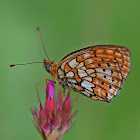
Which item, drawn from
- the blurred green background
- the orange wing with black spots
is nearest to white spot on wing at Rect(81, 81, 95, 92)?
the orange wing with black spots

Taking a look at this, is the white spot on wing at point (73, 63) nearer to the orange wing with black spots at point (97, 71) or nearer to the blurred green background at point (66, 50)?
the orange wing with black spots at point (97, 71)

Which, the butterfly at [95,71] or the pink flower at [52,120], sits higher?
the butterfly at [95,71]

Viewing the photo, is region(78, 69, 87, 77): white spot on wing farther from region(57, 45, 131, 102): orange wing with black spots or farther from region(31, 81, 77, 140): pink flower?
region(31, 81, 77, 140): pink flower

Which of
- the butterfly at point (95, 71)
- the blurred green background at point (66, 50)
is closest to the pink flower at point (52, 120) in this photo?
the butterfly at point (95, 71)

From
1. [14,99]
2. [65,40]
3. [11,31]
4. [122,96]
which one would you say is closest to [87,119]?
[122,96]

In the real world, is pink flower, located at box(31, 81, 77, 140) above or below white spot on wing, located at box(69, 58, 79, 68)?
below

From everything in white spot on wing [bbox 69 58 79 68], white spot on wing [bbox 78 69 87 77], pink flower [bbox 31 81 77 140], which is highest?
white spot on wing [bbox 69 58 79 68]

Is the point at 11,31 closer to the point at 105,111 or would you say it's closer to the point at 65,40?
the point at 65,40

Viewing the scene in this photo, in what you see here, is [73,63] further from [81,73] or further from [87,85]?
[87,85]
